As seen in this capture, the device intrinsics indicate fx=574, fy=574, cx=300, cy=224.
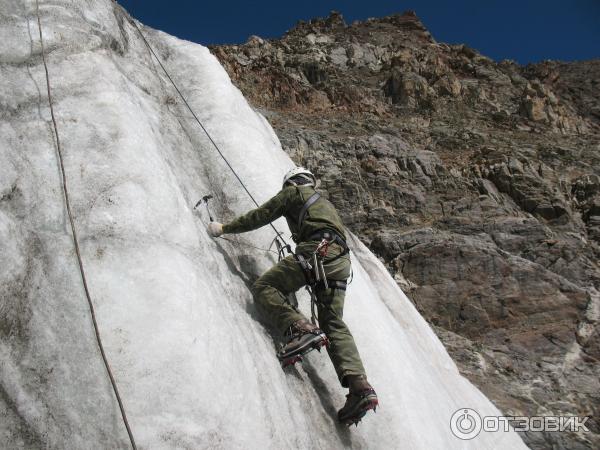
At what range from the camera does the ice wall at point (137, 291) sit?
3127 millimetres

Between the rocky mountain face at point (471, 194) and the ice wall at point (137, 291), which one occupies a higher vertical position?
the ice wall at point (137, 291)

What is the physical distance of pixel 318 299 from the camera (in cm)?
455

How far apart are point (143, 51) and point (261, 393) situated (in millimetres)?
4878

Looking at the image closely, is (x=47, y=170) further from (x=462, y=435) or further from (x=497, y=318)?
(x=497, y=318)

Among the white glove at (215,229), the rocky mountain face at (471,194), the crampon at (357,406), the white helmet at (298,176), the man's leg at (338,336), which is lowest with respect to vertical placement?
the rocky mountain face at (471,194)

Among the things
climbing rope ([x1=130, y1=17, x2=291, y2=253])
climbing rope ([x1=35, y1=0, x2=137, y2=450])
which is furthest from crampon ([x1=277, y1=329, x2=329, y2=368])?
climbing rope ([x1=35, y1=0, x2=137, y2=450])

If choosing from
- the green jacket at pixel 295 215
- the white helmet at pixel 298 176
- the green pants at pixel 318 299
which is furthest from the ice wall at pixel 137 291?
the white helmet at pixel 298 176

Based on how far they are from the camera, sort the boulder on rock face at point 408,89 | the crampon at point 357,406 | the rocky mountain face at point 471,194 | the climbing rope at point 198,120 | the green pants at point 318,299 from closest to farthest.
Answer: the crampon at point 357,406 → the green pants at point 318,299 → the climbing rope at point 198,120 → the rocky mountain face at point 471,194 → the boulder on rock face at point 408,89

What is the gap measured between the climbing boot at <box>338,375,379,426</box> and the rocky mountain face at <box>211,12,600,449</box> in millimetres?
6809

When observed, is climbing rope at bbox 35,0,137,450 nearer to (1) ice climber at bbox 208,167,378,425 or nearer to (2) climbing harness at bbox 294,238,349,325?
(1) ice climber at bbox 208,167,378,425

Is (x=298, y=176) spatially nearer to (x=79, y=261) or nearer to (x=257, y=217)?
(x=257, y=217)

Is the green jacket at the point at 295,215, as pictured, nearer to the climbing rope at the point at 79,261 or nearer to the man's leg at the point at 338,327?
the man's leg at the point at 338,327

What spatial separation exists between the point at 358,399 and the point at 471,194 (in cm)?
1660

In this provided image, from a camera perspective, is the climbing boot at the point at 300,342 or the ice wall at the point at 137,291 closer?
the ice wall at the point at 137,291
